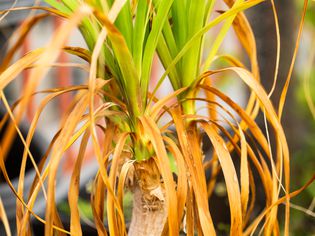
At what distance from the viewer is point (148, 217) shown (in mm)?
773

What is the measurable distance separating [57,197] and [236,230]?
0.72 metres

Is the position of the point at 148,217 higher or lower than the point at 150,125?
lower

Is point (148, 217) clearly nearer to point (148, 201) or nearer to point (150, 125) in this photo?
point (148, 201)

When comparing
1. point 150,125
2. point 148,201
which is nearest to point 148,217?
point 148,201

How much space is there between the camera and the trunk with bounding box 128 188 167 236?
77 centimetres

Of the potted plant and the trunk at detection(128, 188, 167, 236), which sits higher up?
the potted plant

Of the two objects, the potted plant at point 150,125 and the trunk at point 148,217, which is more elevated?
the potted plant at point 150,125

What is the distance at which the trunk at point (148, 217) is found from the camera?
2.53 ft

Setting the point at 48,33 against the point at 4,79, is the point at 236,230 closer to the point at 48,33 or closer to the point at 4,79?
the point at 4,79

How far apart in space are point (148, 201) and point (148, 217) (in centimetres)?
2

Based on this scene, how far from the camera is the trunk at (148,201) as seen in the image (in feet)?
2.47

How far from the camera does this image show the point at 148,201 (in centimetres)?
77

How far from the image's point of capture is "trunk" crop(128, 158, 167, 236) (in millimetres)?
753

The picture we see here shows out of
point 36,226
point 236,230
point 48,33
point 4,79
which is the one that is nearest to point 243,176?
point 236,230
